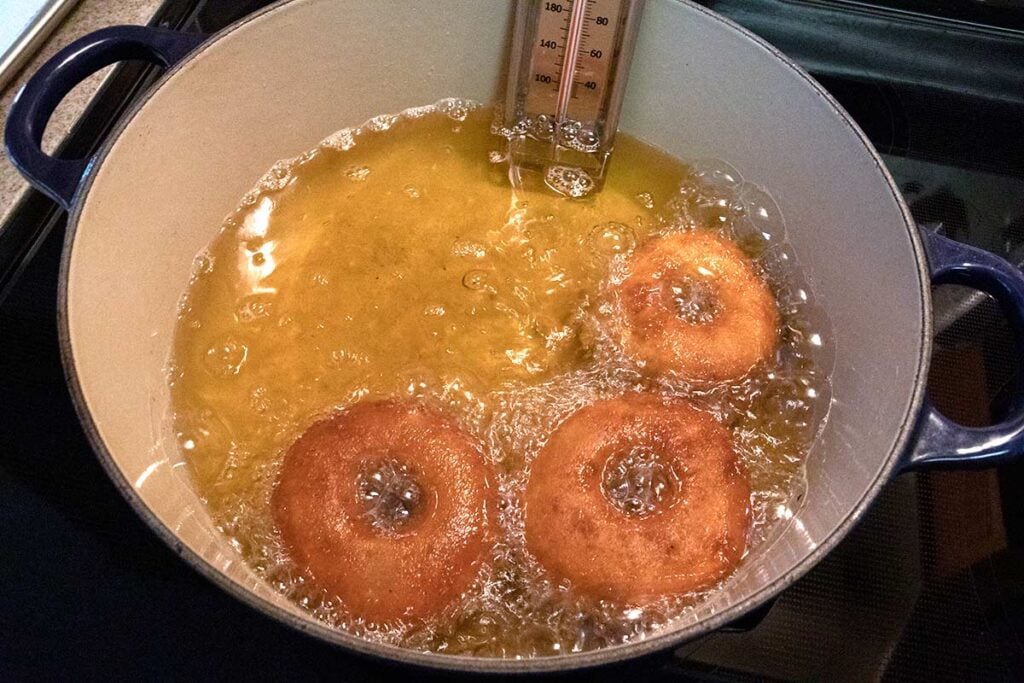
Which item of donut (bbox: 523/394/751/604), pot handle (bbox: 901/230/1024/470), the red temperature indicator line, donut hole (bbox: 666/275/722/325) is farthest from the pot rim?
the red temperature indicator line

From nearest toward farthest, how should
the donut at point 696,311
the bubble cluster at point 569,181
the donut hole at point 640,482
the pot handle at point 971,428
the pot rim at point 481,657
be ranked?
the pot rim at point 481,657, the pot handle at point 971,428, the donut hole at point 640,482, the donut at point 696,311, the bubble cluster at point 569,181

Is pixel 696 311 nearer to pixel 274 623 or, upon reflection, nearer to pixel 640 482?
pixel 640 482

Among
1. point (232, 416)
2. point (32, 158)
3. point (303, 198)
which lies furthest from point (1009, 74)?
point (32, 158)

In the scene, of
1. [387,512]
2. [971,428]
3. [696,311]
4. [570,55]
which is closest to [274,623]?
[387,512]

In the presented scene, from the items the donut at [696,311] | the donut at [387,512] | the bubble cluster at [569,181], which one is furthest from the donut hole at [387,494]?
A: the bubble cluster at [569,181]

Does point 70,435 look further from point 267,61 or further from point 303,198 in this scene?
point 267,61

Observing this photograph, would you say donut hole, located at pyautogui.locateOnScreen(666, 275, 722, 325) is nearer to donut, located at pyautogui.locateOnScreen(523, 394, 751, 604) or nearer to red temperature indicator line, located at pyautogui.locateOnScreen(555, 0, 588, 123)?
donut, located at pyautogui.locateOnScreen(523, 394, 751, 604)

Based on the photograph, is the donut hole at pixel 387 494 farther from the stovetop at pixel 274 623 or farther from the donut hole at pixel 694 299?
the donut hole at pixel 694 299
